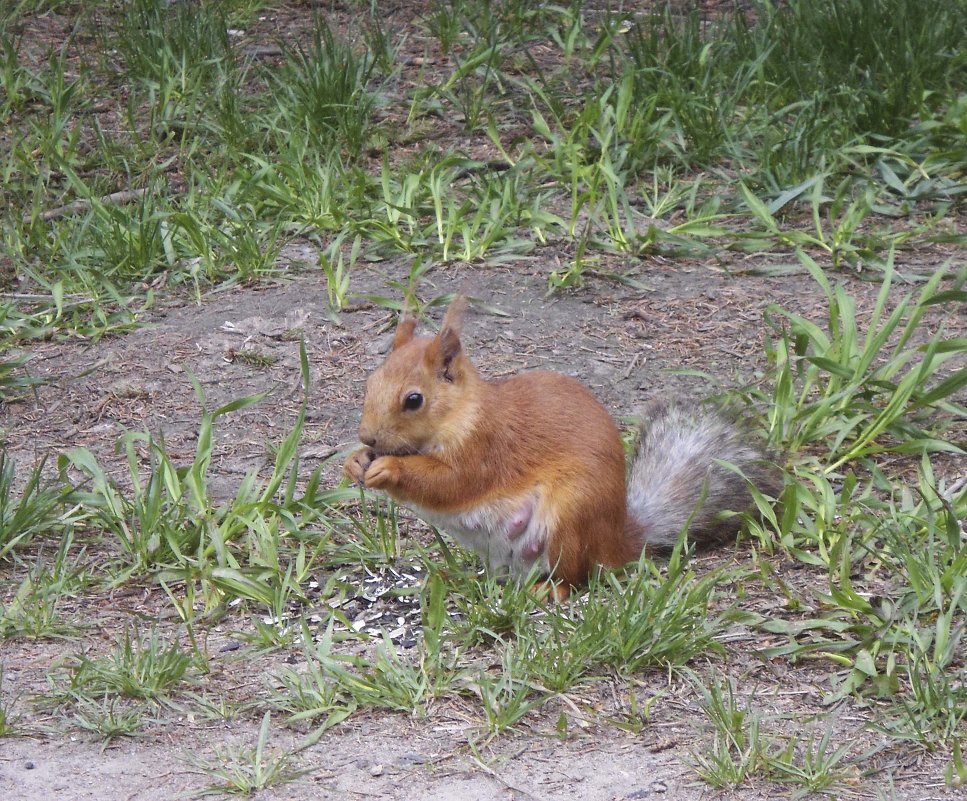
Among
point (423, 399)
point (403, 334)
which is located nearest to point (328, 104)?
point (403, 334)

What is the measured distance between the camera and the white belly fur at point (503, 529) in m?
3.11

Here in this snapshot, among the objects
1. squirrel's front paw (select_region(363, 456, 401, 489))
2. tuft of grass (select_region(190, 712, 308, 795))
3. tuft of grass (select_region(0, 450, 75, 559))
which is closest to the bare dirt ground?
tuft of grass (select_region(190, 712, 308, 795))

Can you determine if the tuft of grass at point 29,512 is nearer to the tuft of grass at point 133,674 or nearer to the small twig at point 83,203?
the tuft of grass at point 133,674

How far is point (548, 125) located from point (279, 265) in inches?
54.0

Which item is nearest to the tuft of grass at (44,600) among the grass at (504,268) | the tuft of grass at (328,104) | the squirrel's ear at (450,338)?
the grass at (504,268)

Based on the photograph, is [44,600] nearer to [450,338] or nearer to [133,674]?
[133,674]

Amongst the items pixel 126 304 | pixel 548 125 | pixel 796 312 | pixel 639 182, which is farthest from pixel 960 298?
pixel 126 304

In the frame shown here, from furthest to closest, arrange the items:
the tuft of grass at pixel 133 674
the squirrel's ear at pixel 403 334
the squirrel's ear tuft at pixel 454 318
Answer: the squirrel's ear at pixel 403 334, the squirrel's ear tuft at pixel 454 318, the tuft of grass at pixel 133 674

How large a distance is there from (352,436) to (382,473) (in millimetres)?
1037

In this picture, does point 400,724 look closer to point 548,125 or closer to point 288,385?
point 288,385

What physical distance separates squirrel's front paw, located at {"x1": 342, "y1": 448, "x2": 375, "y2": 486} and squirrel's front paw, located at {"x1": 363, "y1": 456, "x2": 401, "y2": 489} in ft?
0.14

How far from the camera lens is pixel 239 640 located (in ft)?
9.89

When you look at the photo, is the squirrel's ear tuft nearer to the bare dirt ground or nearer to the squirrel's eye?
the squirrel's eye

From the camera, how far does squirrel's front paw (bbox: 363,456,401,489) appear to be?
2.98 meters
